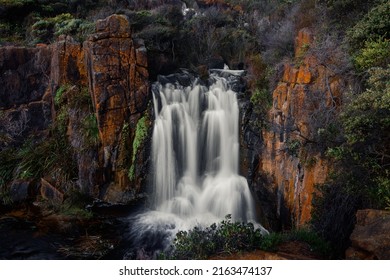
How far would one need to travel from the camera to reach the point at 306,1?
1266 cm

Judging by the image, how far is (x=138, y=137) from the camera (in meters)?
12.8

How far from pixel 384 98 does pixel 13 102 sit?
51.9 ft

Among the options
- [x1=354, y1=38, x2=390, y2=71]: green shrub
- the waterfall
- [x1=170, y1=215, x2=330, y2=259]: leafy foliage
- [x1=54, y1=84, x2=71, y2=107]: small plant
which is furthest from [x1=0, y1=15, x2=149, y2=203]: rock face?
[x1=354, y1=38, x2=390, y2=71]: green shrub

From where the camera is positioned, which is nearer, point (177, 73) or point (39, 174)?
point (39, 174)

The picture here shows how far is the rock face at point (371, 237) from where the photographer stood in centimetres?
532

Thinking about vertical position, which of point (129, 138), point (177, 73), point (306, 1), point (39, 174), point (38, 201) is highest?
point (306, 1)

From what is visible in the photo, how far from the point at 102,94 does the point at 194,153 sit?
184 inches

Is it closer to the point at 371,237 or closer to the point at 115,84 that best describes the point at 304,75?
the point at 371,237

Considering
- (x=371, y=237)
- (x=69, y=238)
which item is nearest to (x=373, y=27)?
(x=371, y=237)

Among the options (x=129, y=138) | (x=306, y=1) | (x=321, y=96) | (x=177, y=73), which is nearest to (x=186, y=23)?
(x=177, y=73)

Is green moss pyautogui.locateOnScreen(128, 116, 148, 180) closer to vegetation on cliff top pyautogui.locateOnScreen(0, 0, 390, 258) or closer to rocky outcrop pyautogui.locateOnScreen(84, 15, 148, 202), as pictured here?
vegetation on cliff top pyautogui.locateOnScreen(0, 0, 390, 258)

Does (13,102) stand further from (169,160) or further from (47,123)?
(169,160)

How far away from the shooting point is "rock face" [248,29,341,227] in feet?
29.3

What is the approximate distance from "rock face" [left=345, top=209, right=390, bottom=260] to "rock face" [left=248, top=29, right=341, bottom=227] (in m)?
2.71
